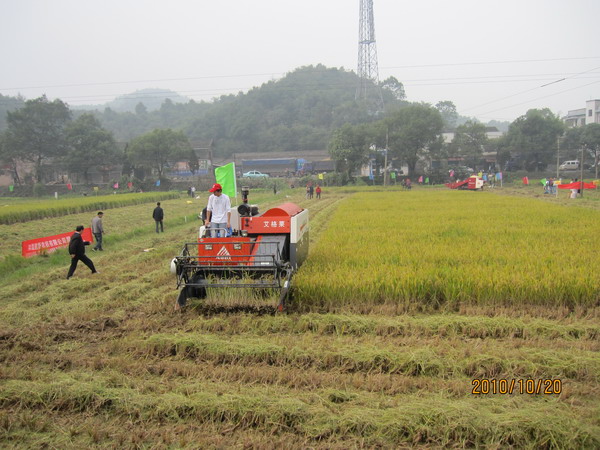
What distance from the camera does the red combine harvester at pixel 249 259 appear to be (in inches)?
263

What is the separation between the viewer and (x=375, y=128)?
54.7m

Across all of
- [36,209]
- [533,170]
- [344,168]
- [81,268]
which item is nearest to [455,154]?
[533,170]

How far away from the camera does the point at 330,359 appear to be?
4867 mm

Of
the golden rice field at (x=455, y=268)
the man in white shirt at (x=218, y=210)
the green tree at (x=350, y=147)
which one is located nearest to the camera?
the golden rice field at (x=455, y=268)

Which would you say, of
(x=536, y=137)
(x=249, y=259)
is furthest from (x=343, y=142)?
(x=249, y=259)

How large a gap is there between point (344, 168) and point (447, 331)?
48.3 metres

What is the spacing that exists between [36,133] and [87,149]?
22.1ft

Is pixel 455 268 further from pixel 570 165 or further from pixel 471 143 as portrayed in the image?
pixel 570 165

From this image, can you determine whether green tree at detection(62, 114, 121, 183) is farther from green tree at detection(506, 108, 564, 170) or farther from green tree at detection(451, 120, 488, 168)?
green tree at detection(506, 108, 564, 170)

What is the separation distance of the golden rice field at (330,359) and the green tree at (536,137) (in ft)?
161

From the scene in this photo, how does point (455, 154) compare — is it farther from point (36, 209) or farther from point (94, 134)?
point (36, 209)

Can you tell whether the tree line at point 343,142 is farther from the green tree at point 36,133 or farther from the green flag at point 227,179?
the green flag at point 227,179

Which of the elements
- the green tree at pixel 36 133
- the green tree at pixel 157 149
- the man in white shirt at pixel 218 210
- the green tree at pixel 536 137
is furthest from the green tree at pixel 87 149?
the man in white shirt at pixel 218 210

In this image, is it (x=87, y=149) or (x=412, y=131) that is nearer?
(x=87, y=149)
